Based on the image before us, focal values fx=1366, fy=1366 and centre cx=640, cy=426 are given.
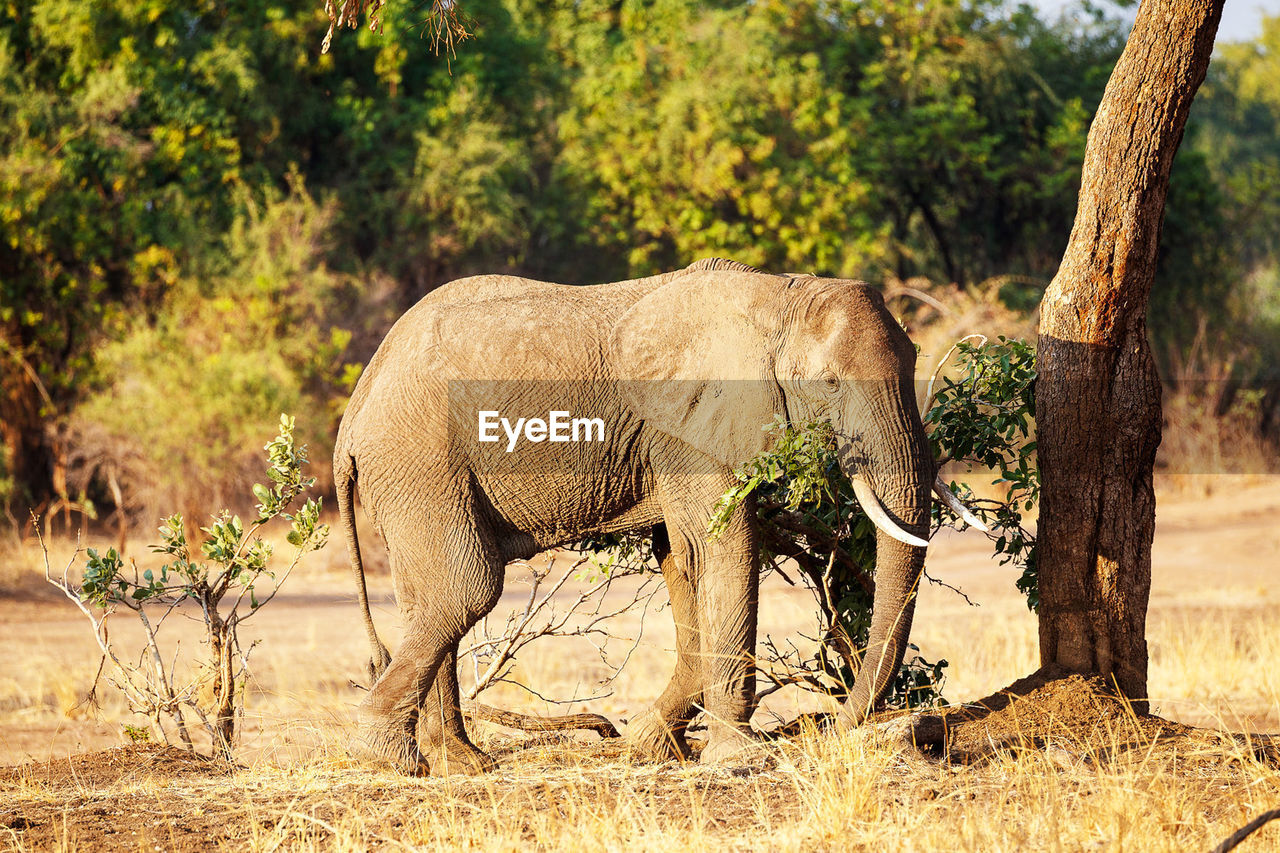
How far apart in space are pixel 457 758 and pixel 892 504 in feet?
7.85

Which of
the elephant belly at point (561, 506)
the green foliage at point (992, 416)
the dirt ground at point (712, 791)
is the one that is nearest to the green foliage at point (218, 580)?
→ the dirt ground at point (712, 791)

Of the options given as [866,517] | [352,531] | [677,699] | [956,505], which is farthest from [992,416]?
[352,531]

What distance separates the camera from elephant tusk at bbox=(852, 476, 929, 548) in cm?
586

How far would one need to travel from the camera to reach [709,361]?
6.38m

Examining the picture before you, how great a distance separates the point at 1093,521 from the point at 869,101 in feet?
59.2

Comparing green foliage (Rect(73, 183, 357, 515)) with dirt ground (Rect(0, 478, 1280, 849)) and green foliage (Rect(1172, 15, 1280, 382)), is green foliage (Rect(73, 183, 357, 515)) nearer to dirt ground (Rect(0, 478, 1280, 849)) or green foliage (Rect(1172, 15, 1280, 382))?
dirt ground (Rect(0, 478, 1280, 849))

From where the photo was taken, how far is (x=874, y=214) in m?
26.2

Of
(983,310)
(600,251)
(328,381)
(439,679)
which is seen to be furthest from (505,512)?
(600,251)

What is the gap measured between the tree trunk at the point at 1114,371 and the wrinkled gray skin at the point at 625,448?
2.89 ft

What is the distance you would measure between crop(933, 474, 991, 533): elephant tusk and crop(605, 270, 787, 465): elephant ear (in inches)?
32.2

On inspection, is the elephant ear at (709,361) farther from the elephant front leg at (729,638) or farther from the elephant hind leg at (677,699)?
the elephant hind leg at (677,699)

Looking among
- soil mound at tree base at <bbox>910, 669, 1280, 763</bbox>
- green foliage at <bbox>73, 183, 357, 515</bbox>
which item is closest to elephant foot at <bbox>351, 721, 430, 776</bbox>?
soil mound at tree base at <bbox>910, 669, 1280, 763</bbox>

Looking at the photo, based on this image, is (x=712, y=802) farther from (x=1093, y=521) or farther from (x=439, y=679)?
(x=1093, y=521)

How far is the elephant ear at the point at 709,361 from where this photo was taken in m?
6.27
